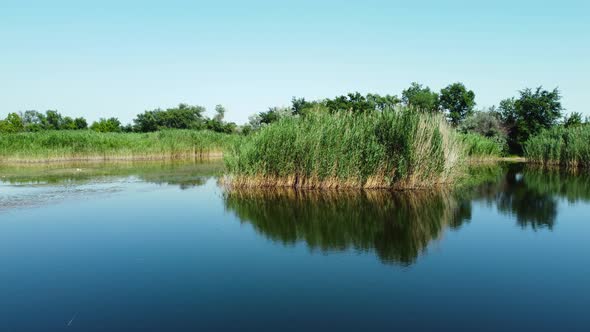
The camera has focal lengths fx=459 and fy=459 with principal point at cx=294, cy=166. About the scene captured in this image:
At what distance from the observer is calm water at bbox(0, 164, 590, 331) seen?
245 inches

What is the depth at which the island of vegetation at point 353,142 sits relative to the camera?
1733 centimetres

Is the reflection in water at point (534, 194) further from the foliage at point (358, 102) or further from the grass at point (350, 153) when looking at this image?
the foliage at point (358, 102)

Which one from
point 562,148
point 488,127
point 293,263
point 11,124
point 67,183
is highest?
point 11,124

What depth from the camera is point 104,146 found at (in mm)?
36812

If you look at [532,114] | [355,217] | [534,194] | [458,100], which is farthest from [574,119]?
[355,217]

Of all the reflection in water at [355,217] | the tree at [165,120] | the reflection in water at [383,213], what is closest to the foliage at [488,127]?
the reflection in water at [383,213]

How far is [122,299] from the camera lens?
6867mm

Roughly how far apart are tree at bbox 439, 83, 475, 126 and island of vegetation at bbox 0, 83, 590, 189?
0.43 ft

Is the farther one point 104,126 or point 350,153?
point 104,126

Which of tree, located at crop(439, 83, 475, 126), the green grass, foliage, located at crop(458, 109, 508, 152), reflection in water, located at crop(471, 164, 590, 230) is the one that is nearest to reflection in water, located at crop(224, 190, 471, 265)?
reflection in water, located at crop(471, 164, 590, 230)

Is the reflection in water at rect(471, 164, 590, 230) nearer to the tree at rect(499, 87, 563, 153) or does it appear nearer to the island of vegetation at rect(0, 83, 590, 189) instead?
the island of vegetation at rect(0, 83, 590, 189)

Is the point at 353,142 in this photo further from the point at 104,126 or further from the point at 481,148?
the point at 104,126

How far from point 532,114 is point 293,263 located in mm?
42824

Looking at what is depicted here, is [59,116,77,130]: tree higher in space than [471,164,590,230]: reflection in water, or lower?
higher
